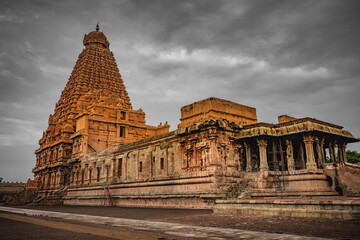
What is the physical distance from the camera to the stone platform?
11.3m

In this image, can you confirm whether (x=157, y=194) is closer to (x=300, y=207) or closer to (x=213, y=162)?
(x=213, y=162)

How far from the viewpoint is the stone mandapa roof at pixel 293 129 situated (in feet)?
73.1

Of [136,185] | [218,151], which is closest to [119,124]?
[136,185]

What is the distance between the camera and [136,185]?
1193 inches

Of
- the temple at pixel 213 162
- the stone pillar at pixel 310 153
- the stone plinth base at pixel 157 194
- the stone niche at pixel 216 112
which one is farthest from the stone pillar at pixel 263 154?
the stone niche at pixel 216 112

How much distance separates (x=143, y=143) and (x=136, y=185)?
173 inches

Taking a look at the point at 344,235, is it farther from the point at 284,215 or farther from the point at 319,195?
the point at 319,195

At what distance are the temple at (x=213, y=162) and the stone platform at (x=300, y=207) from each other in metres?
4.47

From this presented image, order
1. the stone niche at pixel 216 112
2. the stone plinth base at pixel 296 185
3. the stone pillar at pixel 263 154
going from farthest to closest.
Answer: the stone niche at pixel 216 112 → the stone pillar at pixel 263 154 → the stone plinth base at pixel 296 185

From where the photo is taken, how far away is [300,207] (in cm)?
1306

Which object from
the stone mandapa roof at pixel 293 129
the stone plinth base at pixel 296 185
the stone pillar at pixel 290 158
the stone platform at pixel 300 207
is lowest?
the stone platform at pixel 300 207

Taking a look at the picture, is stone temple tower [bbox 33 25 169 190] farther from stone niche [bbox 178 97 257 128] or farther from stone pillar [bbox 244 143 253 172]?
stone pillar [bbox 244 143 253 172]

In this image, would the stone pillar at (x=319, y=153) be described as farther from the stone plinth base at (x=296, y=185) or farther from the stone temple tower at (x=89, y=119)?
the stone temple tower at (x=89, y=119)

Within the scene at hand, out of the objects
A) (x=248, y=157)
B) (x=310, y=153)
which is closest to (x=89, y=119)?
(x=248, y=157)
